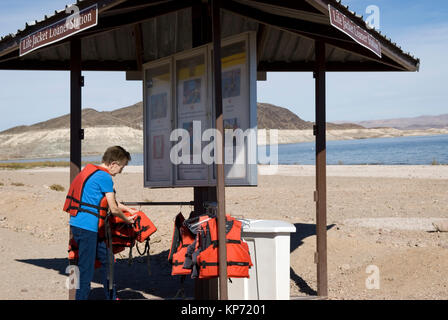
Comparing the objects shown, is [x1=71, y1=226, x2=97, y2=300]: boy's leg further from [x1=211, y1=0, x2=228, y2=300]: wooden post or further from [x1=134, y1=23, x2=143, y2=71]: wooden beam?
[x1=134, y1=23, x2=143, y2=71]: wooden beam

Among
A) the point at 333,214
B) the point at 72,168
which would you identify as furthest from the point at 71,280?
the point at 333,214

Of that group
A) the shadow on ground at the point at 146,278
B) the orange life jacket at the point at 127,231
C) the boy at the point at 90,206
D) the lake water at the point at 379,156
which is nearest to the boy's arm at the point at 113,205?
the boy at the point at 90,206

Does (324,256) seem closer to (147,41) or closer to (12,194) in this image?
(147,41)

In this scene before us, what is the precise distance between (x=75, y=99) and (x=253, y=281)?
10.1 feet

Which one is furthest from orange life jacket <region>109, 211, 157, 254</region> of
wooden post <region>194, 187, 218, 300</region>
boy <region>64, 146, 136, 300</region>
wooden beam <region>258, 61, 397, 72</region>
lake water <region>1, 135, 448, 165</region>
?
lake water <region>1, 135, 448, 165</region>

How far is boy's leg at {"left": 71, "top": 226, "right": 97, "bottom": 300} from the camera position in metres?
5.32

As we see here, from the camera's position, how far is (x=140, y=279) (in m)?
8.68

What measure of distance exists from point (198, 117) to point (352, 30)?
193 cm

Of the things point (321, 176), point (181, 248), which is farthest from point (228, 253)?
point (321, 176)

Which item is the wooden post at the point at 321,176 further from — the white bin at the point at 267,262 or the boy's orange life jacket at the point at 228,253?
the boy's orange life jacket at the point at 228,253

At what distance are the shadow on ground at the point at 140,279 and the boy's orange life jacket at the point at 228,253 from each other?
2493 mm

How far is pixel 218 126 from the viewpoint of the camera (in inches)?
208

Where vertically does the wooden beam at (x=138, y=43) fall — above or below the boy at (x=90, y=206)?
above

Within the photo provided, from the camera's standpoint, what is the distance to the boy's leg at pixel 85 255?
5324 mm
